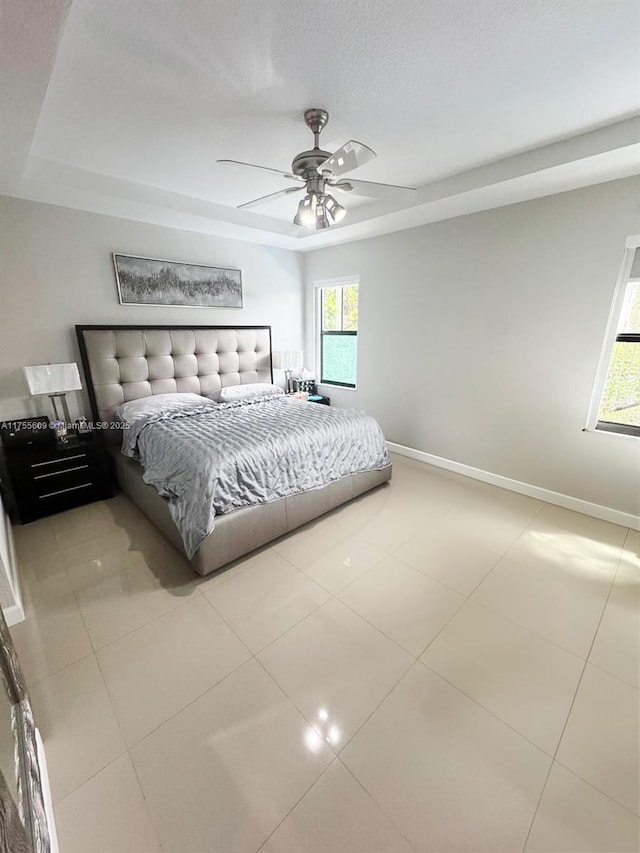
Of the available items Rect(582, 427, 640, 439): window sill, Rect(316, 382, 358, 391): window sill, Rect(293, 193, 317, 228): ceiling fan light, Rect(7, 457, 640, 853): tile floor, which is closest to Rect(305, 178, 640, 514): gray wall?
Rect(582, 427, 640, 439): window sill

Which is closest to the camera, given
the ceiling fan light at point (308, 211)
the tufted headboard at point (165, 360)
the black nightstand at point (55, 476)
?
the ceiling fan light at point (308, 211)

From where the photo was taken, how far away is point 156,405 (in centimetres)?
300

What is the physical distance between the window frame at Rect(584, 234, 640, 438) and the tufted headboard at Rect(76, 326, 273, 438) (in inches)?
126

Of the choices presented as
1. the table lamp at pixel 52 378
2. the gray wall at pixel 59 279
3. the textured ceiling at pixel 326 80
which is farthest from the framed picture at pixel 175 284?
the table lamp at pixel 52 378

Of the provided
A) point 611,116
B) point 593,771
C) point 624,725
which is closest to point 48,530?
point 593,771

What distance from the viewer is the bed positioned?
2123 mm

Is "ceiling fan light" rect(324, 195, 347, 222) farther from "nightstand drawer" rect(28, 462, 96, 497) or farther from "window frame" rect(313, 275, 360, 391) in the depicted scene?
"nightstand drawer" rect(28, 462, 96, 497)

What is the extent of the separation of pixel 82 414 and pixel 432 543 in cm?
313

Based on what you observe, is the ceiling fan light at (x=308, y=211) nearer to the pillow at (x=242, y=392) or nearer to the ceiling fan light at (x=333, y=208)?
the ceiling fan light at (x=333, y=208)

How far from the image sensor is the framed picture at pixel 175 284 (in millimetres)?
3082

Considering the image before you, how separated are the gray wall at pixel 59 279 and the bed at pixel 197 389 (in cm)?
16

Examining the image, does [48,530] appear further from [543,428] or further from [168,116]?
[543,428]

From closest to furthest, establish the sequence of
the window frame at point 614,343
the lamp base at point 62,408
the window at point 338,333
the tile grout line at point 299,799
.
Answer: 1. the tile grout line at point 299,799
2. the window frame at point 614,343
3. the lamp base at point 62,408
4. the window at point 338,333

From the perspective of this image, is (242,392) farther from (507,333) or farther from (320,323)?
(507,333)
